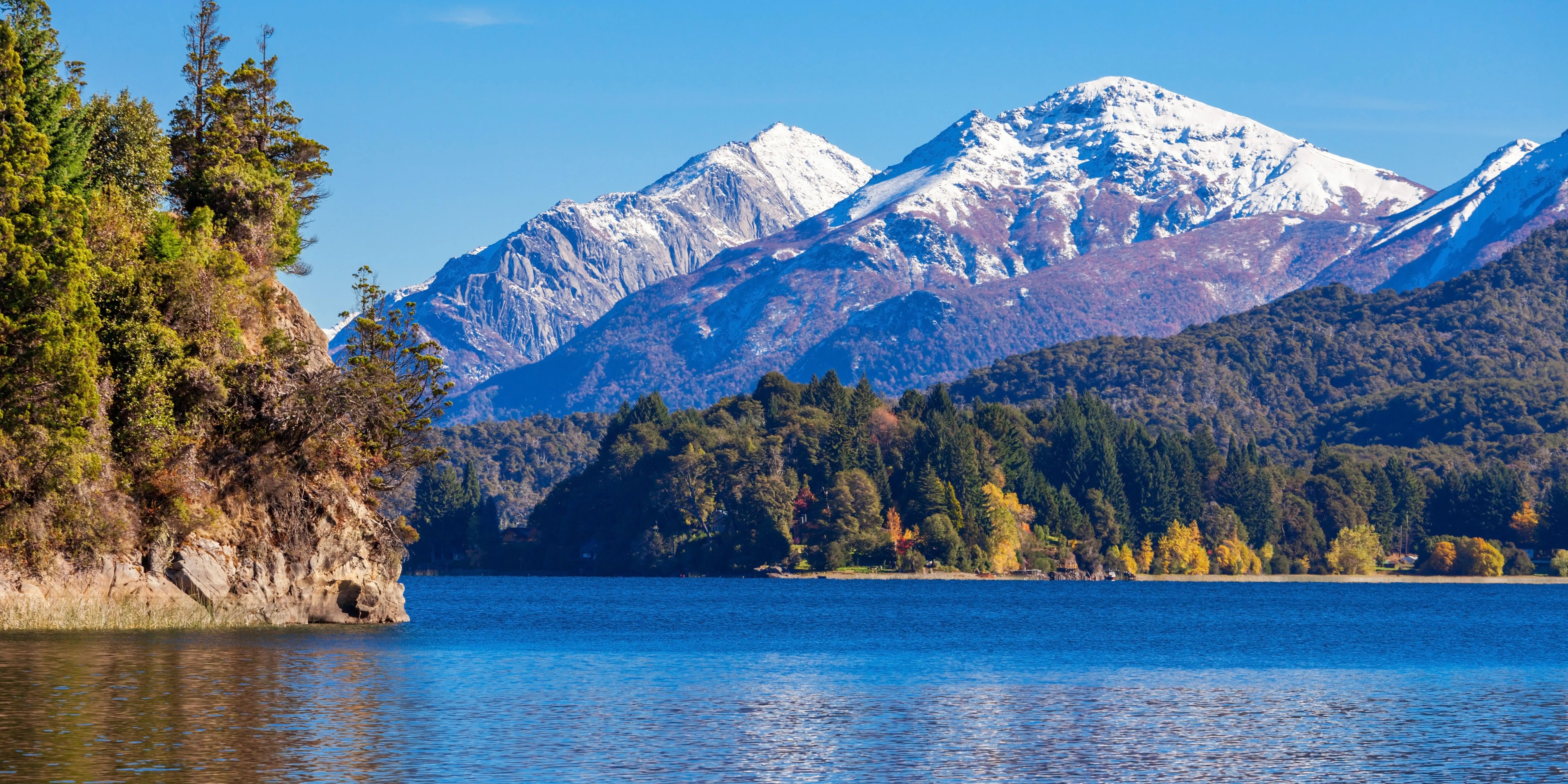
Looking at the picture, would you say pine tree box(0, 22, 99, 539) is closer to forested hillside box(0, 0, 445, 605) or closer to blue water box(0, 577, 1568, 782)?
forested hillside box(0, 0, 445, 605)

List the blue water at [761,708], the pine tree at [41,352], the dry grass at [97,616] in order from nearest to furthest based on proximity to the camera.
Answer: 1. the blue water at [761,708]
2. the pine tree at [41,352]
3. the dry grass at [97,616]

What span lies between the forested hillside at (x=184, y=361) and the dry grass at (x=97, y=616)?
4.73 ft

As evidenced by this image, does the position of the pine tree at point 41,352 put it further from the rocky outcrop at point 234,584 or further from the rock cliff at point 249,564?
the rock cliff at point 249,564

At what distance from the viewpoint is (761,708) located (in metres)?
59.3

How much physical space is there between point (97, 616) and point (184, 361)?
507 inches

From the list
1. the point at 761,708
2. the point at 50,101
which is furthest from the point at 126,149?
the point at 761,708

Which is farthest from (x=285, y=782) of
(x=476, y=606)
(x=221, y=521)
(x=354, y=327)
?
(x=476, y=606)

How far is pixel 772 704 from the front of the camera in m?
60.5

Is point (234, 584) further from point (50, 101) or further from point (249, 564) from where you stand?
point (50, 101)

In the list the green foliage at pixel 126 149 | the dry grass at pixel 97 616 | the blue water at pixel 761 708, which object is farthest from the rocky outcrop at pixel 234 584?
the green foliage at pixel 126 149

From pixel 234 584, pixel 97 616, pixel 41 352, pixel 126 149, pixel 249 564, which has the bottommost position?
pixel 97 616

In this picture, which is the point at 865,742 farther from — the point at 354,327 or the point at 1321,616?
the point at 1321,616

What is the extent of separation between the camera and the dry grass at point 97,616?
7450 cm

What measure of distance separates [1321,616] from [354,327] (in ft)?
311
